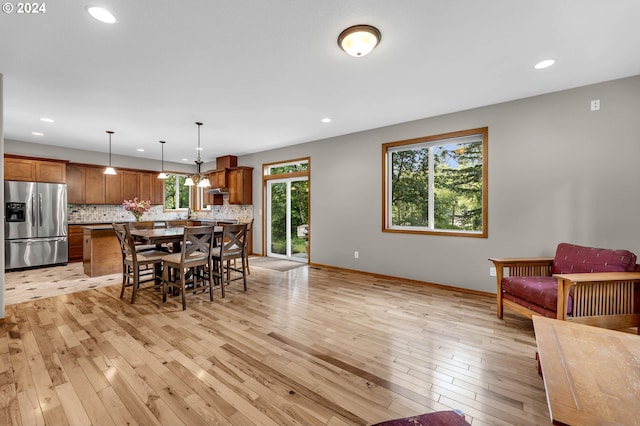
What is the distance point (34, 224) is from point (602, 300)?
8.54m

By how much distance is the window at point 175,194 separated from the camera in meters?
8.08

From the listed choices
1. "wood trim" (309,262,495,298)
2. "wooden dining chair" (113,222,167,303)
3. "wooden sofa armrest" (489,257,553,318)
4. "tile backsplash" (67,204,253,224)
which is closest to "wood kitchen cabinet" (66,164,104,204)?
"tile backsplash" (67,204,253,224)

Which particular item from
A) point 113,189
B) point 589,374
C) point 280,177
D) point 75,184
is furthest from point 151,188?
point 589,374

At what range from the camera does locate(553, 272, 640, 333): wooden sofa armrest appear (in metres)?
2.24

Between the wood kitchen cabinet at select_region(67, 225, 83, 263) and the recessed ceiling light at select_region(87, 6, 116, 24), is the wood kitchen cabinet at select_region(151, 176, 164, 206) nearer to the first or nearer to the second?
the wood kitchen cabinet at select_region(67, 225, 83, 263)

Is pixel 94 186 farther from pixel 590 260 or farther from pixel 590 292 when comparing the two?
pixel 590 260

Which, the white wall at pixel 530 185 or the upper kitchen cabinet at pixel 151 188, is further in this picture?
the upper kitchen cabinet at pixel 151 188

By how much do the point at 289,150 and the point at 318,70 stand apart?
3.40 m

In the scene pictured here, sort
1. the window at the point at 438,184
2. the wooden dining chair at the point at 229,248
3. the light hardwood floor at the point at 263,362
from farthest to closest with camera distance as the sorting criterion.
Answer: the window at the point at 438,184
the wooden dining chair at the point at 229,248
the light hardwood floor at the point at 263,362

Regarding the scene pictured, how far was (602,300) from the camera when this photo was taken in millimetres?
2307

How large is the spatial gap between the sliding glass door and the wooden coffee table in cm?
480

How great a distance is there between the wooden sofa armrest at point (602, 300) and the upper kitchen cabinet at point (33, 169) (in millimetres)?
8247

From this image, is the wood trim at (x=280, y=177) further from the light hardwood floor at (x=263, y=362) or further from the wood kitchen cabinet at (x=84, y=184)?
the wood kitchen cabinet at (x=84, y=184)

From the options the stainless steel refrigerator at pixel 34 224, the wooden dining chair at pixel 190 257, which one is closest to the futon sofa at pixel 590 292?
the wooden dining chair at pixel 190 257
